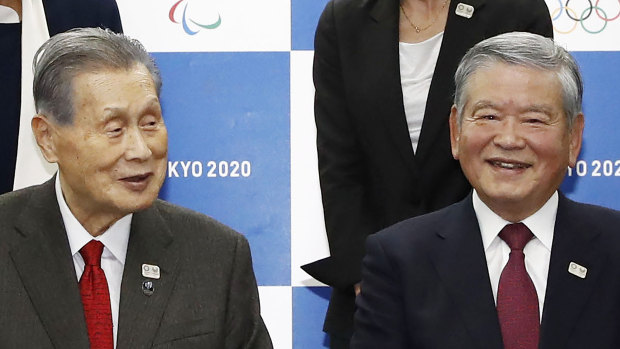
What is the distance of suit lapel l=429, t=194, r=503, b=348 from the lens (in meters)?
2.38

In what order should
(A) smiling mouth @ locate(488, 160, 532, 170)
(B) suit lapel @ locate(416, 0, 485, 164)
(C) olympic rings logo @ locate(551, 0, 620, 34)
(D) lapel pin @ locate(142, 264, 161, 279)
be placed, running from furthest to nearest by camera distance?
(C) olympic rings logo @ locate(551, 0, 620, 34), (B) suit lapel @ locate(416, 0, 485, 164), (A) smiling mouth @ locate(488, 160, 532, 170), (D) lapel pin @ locate(142, 264, 161, 279)

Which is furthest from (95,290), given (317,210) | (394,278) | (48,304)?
(317,210)

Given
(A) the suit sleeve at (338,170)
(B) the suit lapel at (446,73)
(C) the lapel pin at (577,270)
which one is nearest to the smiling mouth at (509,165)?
(C) the lapel pin at (577,270)

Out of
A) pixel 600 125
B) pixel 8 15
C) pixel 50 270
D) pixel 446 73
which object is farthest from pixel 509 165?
pixel 8 15

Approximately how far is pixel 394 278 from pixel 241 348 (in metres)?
0.40

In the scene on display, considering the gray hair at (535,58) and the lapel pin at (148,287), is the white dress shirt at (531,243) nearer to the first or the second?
the gray hair at (535,58)

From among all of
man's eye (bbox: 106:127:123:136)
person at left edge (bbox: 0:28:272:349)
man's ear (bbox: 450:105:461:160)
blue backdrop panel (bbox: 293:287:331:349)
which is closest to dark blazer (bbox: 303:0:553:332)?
man's ear (bbox: 450:105:461:160)

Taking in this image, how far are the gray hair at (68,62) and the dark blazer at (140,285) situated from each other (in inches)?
8.6

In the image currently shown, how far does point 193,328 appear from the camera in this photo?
231 centimetres

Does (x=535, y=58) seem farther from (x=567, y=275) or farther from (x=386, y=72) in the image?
(x=386, y=72)

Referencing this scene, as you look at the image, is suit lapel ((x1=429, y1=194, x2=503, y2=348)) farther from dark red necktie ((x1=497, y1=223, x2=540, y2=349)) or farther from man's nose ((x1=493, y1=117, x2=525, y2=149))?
man's nose ((x1=493, y1=117, x2=525, y2=149))

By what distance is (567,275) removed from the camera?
2422 millimetres

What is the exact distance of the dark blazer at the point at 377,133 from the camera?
9.98ft

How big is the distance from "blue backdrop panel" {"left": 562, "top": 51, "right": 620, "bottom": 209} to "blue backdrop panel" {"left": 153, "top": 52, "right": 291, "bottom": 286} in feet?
3.47
